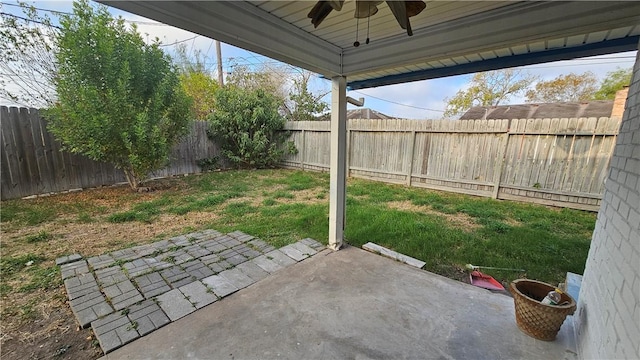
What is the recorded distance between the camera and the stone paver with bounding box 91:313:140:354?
5.16ft

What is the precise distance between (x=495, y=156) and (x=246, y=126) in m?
6.38

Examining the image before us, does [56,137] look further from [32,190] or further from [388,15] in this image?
[388,15]

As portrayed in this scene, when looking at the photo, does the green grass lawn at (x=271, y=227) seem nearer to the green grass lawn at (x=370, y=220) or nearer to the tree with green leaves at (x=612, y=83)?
the green grass lawn at (x=370, y=220)

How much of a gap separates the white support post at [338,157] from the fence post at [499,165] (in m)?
3.84

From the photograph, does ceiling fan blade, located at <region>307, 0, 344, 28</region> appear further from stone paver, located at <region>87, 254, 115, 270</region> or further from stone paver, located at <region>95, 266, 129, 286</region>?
stone paver, located at <region>87, 254, 115, 270</region>

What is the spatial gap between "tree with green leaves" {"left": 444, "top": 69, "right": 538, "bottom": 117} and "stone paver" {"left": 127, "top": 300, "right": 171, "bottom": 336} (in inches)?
711

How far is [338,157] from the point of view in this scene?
2711 millimetres

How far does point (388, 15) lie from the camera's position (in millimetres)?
1713

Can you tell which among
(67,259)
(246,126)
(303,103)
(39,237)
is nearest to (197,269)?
(67,259)

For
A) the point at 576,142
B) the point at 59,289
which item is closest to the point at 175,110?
the point at 59,289

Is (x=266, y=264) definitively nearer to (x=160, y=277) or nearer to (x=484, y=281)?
(x=160, y=277)

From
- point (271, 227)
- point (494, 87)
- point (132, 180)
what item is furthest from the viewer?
point (494, 87)

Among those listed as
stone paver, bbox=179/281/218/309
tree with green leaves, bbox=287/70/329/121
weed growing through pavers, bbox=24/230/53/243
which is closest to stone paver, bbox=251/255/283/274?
stone paver, bbox=179/281/218/309

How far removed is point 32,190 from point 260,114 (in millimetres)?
5027
